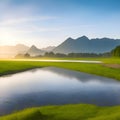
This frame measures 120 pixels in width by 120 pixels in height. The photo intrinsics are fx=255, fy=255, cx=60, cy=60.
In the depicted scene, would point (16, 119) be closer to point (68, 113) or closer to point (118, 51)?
point (68, 113)

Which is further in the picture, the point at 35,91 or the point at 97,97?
the point at 35,91

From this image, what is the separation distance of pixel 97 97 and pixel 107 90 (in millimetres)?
6851

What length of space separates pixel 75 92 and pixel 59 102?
25.4ft

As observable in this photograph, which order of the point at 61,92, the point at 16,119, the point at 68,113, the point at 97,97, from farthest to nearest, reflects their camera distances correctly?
1. the point at 61,92
2. the point at 97,97
3. the point at 68,113
4. the point at 16,119

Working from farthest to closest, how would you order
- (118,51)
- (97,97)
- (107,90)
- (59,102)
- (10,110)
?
1. (118,51)
2. (107,90)
3. (97,97)
4. (59,102)
5. (10,110)

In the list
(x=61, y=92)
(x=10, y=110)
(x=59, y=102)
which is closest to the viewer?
(x=10, y=110)

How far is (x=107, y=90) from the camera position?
42.0m

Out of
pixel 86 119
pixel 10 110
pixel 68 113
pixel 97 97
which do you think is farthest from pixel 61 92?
pixel 86 119

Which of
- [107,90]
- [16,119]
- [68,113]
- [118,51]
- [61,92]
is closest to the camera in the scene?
[16,119]

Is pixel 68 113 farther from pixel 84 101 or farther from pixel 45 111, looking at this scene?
pixel 84 101

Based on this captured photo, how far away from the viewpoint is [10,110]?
27.5 metres

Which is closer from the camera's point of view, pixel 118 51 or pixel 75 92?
pixel 75 92

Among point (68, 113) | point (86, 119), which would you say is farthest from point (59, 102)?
point (86, 119)

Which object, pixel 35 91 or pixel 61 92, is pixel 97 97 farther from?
pixel 35 91
